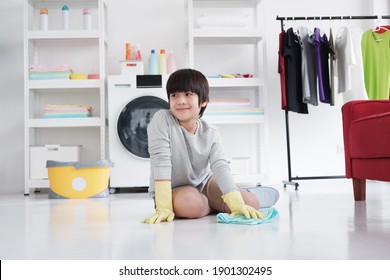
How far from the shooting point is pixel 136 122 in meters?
3.91

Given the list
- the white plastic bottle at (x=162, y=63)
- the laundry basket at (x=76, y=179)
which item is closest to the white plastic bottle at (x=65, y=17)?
the white plastic bottle at (x=162, y=63)

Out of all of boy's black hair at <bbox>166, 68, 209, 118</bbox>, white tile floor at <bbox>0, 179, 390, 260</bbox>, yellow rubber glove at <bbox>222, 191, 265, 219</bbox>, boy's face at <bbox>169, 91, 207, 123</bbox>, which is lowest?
white tile floor at <bbox>0, 179, 390, 260</bbox>

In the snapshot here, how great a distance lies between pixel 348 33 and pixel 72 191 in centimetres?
257

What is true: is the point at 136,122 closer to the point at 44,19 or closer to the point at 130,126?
the point at 130,126

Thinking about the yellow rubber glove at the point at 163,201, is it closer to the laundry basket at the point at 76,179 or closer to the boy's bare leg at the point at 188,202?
the boy's bare leg at the point at 188,202

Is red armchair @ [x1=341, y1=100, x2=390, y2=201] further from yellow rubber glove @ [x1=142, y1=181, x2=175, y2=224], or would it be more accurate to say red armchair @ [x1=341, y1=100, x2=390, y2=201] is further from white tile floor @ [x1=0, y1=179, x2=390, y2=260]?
yellow rubber glove @ [x1=142, y1=181, x2=175, y2=224]

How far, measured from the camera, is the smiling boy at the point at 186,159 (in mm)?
2002

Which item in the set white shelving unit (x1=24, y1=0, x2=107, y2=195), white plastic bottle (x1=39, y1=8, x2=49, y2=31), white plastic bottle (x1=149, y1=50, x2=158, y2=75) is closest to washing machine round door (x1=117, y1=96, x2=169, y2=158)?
white plastic bottle (x1=149, y1=50, x2=158, y2=75)

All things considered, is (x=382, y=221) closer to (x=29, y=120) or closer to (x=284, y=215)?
(x=284, y=215)

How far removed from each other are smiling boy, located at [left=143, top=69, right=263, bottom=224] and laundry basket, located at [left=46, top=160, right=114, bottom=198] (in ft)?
4.68

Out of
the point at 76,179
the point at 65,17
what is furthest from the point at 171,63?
the point at 76,179

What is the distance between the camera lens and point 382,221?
195 centimetres

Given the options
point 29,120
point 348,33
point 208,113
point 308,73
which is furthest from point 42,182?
point 348,33

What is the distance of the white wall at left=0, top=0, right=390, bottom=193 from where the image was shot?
14.6 ft
